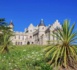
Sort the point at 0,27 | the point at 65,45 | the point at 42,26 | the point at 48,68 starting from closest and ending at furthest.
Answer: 1. the point at 48,68
2. the point at 65,45
3. the point at 0,27
4. the point at 42,26

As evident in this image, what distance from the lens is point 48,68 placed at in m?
18.6

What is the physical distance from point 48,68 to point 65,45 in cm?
243

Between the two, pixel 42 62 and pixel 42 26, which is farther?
pixel 42 26

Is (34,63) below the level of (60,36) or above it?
below

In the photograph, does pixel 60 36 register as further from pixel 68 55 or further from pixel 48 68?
pixel 48 68

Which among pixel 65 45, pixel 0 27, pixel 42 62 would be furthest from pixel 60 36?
pixel 0 27

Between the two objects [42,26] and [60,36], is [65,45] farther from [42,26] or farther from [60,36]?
[42,26]

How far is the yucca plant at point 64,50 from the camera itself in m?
19.3

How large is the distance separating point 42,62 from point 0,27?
23.1 meters

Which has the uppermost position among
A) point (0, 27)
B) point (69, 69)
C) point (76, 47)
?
point (0, 27)

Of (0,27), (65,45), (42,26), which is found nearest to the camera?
(65,45)

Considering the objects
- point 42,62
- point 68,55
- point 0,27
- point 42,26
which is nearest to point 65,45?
point 68,55

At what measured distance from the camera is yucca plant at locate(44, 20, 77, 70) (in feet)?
63.4

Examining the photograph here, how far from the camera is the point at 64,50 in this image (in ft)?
64.5
